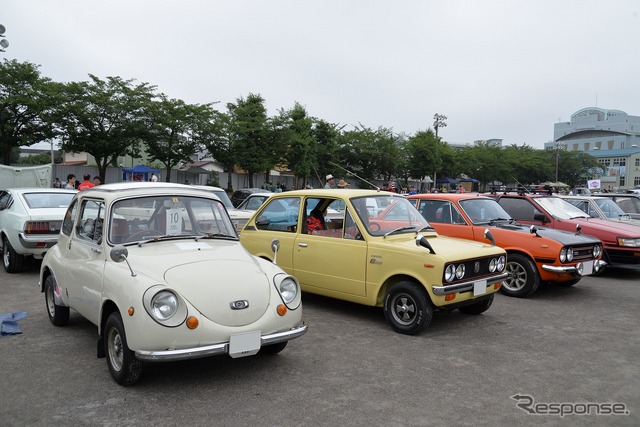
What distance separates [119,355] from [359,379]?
215cm

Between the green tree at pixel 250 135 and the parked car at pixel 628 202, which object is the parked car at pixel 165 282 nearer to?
the parked car at pixel 628 202

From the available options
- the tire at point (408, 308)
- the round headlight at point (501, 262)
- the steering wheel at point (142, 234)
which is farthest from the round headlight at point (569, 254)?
the steering wheel at point (142, 234)

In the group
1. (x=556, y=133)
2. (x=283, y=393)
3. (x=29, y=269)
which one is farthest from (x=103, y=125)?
(x=556, y=133)

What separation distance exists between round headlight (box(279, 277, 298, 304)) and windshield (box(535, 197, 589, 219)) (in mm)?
7334

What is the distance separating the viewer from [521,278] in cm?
806

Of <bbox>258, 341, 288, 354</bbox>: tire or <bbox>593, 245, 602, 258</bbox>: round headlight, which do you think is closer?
<bbox>258, 341, 288, 354</bbox>: tire

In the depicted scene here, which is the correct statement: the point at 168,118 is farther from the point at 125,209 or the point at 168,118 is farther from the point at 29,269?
the point at 125,209

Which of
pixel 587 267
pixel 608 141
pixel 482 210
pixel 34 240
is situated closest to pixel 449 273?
pixel 482 210

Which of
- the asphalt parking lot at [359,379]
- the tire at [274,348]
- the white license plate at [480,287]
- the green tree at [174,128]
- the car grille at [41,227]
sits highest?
the green tree at [174,128]

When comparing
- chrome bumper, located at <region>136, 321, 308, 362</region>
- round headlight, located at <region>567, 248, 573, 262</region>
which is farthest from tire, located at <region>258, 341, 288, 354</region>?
round headlight, located at <region>567, 248, 573, 262</region>

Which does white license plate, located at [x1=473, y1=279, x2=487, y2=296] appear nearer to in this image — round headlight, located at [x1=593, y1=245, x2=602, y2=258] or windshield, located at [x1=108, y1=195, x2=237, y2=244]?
windshield, located at [x1=108, y1=195, x2=237, y2=244]

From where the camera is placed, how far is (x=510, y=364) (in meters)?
4.94

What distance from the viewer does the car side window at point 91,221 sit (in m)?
4.97

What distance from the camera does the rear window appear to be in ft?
Result: 31.1
